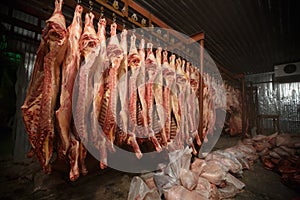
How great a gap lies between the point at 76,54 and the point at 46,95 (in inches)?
18.3

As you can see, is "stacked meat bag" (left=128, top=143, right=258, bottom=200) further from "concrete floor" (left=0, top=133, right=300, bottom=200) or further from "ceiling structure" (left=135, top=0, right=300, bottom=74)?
"ceiling structure" (left=135, top=0, right=300, bottom=74)

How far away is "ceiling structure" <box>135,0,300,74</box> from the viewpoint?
2.96 meters

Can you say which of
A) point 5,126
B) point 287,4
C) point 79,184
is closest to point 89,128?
point 79,184

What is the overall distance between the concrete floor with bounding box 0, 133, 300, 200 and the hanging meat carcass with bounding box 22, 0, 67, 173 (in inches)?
30.1

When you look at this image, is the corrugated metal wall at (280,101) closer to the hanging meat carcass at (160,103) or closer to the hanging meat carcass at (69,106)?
the hanging meat carcass at (160,103)

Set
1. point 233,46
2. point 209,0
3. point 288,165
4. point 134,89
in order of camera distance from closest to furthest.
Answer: point 134,89 → point 209,0 → point 288,165 → point 233,46

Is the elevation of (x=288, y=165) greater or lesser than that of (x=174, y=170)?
lesser

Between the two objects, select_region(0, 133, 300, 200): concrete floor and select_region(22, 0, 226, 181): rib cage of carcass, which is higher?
select_region(22, 0, 226, 181): rib cage of carcass

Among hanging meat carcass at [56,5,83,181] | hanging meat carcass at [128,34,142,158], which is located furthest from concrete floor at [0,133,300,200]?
hanging meat carcass at [128,34,142,158]

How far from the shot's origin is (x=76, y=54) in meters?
1.37

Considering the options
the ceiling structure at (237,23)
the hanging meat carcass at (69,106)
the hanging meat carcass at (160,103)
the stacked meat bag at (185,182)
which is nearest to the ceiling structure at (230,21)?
the ceiling structure at (237,23)

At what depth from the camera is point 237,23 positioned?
3656 mm

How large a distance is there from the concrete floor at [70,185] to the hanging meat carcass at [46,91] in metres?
0.77

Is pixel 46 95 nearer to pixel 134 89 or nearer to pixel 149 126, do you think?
pixel 134 89
